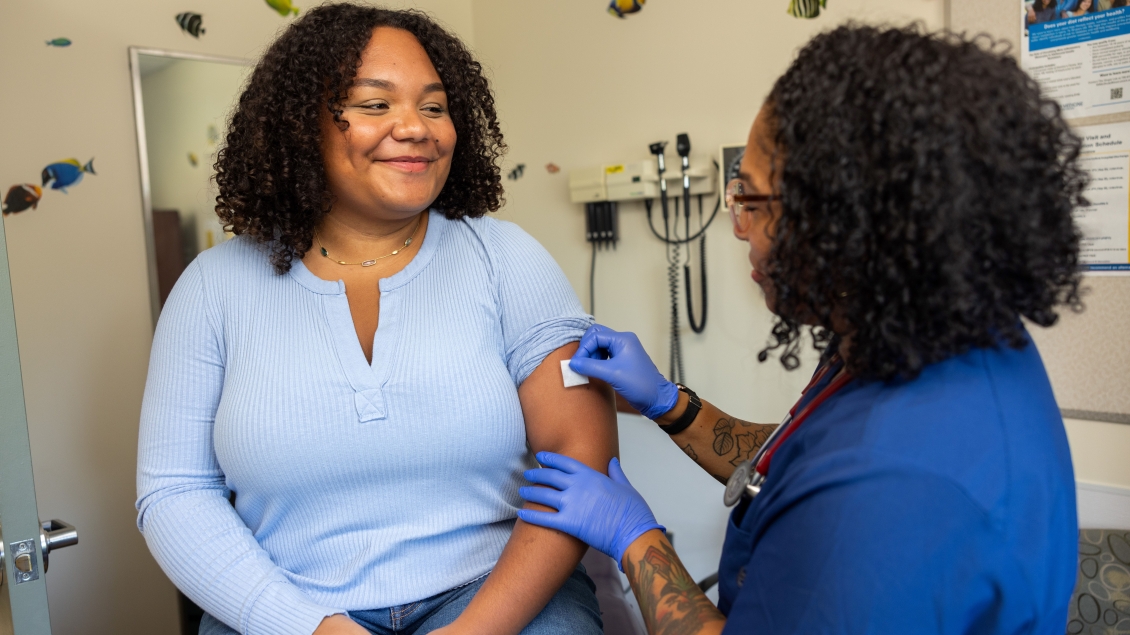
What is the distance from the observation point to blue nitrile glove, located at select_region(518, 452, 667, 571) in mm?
1083

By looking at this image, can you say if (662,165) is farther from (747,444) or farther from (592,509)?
(592,509)

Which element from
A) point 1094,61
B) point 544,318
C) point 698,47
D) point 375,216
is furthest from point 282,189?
point 1094,61

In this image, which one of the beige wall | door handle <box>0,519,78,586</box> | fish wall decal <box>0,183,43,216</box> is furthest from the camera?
the beige wall

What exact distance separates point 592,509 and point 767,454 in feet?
0.97

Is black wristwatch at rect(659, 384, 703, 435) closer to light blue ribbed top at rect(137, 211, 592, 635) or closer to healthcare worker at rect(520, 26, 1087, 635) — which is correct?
light blue ribbed top at rect(137, 211, 592, 635)

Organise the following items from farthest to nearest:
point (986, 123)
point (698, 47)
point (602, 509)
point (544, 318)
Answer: point (698, 47) < point (544, 318) < point (602, 509) < point (986, 123)

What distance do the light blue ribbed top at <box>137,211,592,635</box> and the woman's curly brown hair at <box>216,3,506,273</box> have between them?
0.11 metres

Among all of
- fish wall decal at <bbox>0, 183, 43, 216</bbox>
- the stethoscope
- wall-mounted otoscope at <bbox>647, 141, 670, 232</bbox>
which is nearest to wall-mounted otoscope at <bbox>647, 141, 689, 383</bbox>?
wall-mounted otoscope at <bbox>647, 141, 670, 232</bbox>

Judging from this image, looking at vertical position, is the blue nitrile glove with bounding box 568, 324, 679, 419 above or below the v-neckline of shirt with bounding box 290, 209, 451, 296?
below

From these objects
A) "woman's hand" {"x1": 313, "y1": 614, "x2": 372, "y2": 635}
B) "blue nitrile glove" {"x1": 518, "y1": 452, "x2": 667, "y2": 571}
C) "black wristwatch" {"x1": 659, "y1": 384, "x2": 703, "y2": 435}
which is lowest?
"woman's hand" {"x1": 313, "y1": 614, "x2": 372, "y2": 635}

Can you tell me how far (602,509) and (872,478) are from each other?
0.49 m

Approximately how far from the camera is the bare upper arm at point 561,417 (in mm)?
1228

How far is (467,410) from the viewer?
1.17 metres

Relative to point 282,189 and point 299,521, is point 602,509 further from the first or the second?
point 282,189
